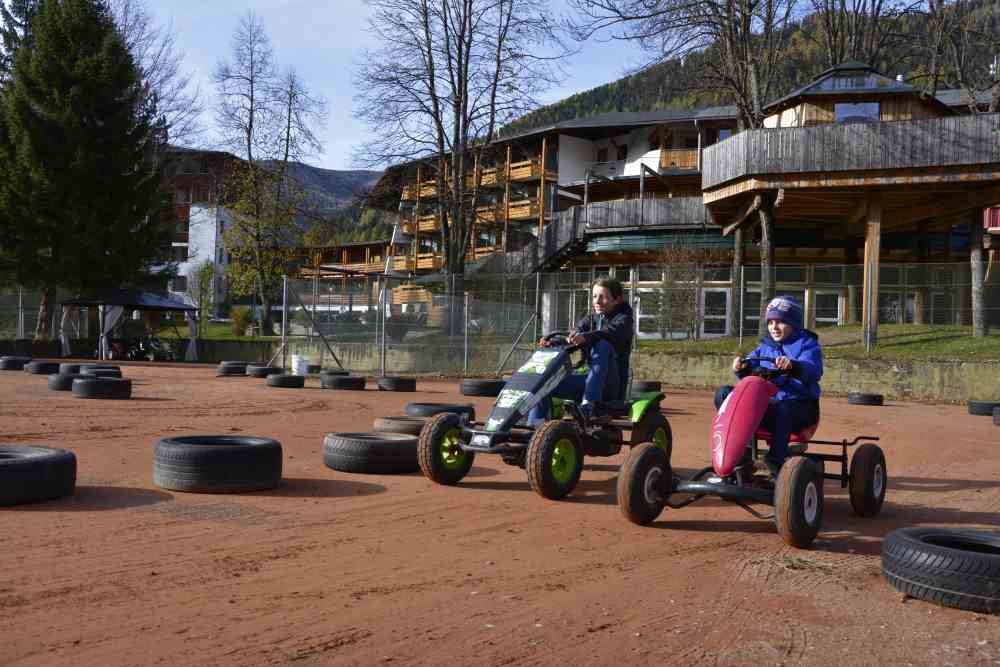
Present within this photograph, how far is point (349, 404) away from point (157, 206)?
27167mm

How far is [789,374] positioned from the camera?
6.45 metres

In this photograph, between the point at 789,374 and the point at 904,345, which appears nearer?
the point at 789,374

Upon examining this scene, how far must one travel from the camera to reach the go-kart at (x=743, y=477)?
5625 mm

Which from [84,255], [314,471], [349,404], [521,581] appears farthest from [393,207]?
[521,581]

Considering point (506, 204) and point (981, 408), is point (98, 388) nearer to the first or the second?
point (981, 408)

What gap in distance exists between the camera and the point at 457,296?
998 inches

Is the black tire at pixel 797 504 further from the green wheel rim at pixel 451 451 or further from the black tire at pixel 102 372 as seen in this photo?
the black tire at pixel 102 372

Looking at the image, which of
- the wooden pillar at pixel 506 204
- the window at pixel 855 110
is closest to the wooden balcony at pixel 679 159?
the wooden pillar at pixel 506 204

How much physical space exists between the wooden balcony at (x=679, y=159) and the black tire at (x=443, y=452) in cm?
4130

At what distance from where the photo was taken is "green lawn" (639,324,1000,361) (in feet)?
73.0

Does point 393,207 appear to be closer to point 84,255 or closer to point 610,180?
point 610,180

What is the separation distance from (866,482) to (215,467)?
4.77 meters

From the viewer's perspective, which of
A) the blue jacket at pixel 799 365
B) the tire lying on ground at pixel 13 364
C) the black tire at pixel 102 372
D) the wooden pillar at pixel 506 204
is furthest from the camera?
the wooden pillar at pixel 506 204

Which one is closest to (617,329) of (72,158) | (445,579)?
(445,579)
